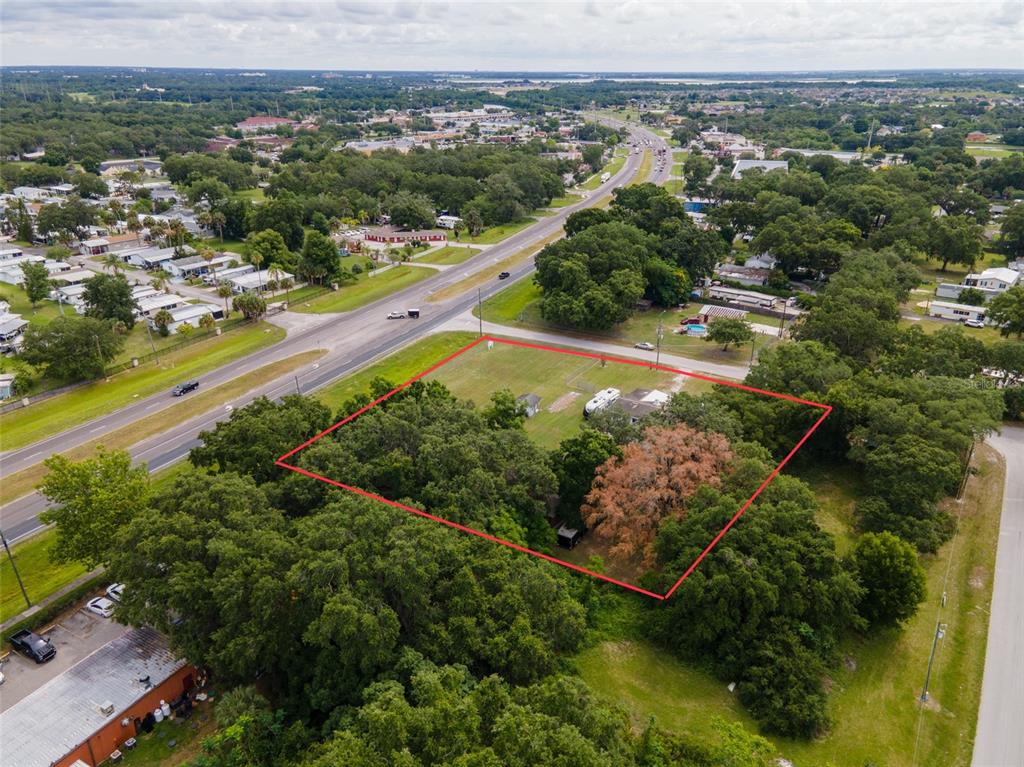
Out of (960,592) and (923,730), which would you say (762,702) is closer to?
(923,730)

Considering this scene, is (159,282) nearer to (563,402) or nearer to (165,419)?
(165,419)

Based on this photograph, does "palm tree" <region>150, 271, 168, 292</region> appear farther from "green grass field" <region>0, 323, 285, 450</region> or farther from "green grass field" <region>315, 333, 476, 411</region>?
"green grass field" <region>315, 333, 476, 411</region>

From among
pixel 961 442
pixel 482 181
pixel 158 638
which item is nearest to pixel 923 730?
pixel 961 442

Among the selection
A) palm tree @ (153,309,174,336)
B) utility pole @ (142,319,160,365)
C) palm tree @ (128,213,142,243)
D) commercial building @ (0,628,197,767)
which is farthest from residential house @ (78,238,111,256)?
commercial building @ (0,628,197,767)

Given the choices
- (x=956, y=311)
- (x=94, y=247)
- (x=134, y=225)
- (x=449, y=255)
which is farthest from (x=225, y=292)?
(x=956, y=311)

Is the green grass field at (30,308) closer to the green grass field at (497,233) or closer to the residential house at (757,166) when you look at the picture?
the green grass field at (497,233)

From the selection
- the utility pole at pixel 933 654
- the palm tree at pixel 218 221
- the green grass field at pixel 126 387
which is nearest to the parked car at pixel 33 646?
the green grass field at pixel 126 387
